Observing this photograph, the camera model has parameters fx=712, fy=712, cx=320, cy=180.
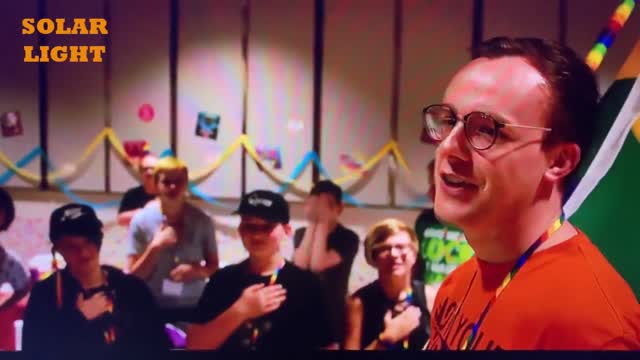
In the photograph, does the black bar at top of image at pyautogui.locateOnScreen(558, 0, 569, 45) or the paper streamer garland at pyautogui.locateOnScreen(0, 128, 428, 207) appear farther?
the paper streamer garland at pyautogui.locateOnScreen(0, 128, 428, 207)

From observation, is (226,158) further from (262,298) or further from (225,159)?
(262,298)

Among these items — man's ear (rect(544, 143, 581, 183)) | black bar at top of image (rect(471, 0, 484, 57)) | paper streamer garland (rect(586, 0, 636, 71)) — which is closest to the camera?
man's ear (rect(544, 143, 581, 183))

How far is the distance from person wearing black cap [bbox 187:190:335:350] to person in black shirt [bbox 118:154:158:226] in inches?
12.1

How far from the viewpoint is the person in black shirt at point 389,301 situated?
2.39 meters

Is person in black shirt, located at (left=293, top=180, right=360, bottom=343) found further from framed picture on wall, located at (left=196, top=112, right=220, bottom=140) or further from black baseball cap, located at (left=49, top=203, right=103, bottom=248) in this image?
black baseball cap, located at (left=49, top=203, right=103, bottom=248)

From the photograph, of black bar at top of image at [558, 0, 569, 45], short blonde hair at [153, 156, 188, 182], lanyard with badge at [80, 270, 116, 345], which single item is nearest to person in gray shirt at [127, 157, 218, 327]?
short blonde hair at [153, 156, 188, 182]

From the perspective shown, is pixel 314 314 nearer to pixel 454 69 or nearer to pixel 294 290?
pixel 294 290

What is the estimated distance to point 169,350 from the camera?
7.77 feet

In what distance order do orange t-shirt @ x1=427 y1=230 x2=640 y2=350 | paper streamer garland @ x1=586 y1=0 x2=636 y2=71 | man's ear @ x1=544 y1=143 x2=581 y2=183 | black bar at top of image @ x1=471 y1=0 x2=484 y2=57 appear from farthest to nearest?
black bar at top of image @ x1=471 y1=0 x2=484 y2=57, paper streamer garland @ x1=586 y1=0 x2=636 y2=71, man's ear @ x1=544 y1=143 x2=581 y2=183, orange t-shirt @ x1=427 y1=230 x2=640 y2=350

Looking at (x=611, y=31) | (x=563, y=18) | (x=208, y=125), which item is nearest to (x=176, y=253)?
(x=208, y=125)

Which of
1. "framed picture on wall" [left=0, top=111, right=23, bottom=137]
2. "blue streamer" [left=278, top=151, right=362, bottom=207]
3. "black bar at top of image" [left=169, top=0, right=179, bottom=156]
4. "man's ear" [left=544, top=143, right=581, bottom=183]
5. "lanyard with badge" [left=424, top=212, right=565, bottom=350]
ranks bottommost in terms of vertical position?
"lanyard with badge" [left=424, top=212, right=565, bottom=350]

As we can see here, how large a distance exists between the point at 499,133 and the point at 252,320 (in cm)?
103

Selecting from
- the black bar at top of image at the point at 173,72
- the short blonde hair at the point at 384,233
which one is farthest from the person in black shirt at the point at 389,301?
the black bar at top of image at the point at 173,72

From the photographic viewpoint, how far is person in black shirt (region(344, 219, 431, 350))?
2.39 m
